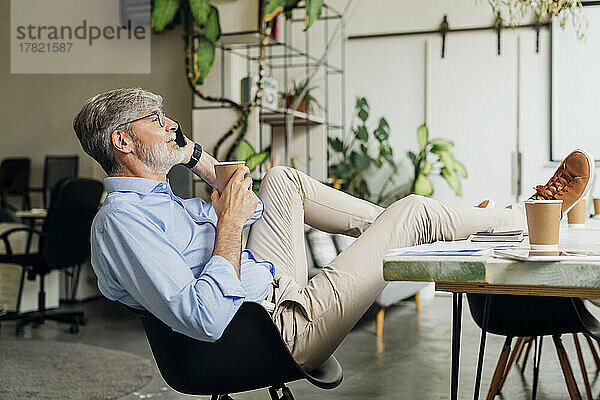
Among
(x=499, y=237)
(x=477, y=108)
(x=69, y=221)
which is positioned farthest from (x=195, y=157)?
(x=477, y=108)

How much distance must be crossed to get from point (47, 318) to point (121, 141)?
3.55 m

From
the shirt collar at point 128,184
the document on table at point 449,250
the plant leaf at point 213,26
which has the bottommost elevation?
the document on table at point 449,250

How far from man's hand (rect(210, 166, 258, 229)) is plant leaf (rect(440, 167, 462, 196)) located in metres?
4.77

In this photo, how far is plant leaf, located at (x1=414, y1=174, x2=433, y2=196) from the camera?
6328 millimetres

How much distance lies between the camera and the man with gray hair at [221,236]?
1.64 meters

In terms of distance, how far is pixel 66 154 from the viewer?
25.1 feet

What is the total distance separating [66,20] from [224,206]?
622 centimetres

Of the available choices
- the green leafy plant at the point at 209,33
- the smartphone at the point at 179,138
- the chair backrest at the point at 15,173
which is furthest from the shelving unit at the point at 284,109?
the smartphone at the point at 179,138

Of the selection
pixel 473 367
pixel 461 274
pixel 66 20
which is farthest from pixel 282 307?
pixel 66 20

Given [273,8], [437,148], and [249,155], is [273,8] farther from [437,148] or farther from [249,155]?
[437,148]

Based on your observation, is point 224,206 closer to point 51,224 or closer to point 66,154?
point 51,224

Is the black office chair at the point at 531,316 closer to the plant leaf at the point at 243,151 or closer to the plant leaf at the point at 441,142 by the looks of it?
the plant leaf at the point at 243,151

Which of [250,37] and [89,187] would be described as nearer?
[89,187]

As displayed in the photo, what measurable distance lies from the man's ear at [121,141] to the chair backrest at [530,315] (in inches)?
50.7
